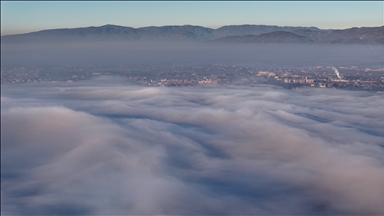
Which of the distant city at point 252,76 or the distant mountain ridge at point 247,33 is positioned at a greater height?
the distant mountain ridge at point 247,33

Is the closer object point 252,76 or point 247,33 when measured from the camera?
point 252,76

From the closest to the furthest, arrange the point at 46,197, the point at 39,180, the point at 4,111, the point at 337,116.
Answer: the point at 4,111
the point at 39,180
the point at 46,197
the point at 337,116

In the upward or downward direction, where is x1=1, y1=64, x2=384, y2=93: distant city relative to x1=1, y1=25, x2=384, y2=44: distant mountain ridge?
downward

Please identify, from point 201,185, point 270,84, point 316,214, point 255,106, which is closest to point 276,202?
point 316,214

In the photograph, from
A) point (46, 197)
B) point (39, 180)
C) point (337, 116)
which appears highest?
point (39, 180)

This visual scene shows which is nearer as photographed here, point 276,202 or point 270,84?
point 276,202

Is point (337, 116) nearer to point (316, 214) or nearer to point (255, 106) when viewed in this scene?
point (255, 106)

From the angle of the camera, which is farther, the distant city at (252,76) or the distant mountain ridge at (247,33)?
the distant mountain ridge at (247,33)

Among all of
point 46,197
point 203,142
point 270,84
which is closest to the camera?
point 46,197

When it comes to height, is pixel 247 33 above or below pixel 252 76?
above

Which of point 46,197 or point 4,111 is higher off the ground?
point 4,111

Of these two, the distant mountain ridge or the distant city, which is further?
the distant mountain ridge
